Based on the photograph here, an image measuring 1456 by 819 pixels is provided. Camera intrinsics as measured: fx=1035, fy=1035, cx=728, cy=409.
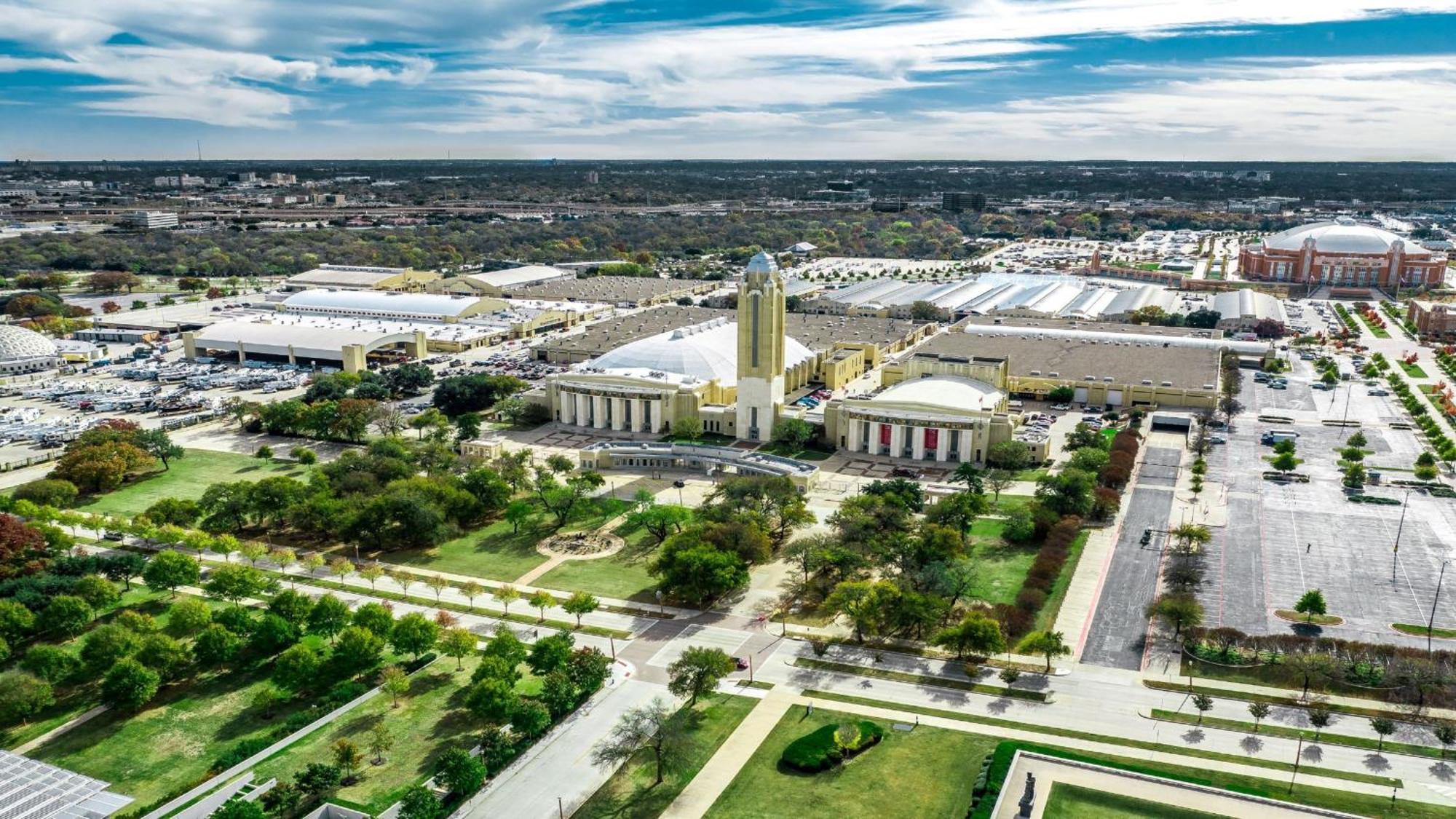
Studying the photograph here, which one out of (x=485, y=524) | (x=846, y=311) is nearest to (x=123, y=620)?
(x=485, y=524)

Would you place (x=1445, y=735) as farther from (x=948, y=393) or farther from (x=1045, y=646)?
(x=948, y=393)

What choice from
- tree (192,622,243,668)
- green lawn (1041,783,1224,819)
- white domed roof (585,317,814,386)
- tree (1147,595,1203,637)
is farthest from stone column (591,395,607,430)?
green lawn (1041,783,1224,819)

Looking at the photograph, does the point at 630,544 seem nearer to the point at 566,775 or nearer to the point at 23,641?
the point at 566,775

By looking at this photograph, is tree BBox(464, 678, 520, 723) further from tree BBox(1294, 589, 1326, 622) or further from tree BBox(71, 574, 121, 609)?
tree BBox(1294, 589, 1326, 622)

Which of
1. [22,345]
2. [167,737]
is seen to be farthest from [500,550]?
[22,345]

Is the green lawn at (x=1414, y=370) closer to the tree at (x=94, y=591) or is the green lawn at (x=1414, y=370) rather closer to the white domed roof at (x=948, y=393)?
the white domed roof at (x=948, y=393)

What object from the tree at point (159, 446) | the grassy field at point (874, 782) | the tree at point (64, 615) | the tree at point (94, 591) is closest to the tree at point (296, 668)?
the tree at point (64, 615)

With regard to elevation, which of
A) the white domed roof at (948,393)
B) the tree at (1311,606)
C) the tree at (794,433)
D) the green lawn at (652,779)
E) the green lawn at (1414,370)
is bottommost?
the green lawn at (652,779)
